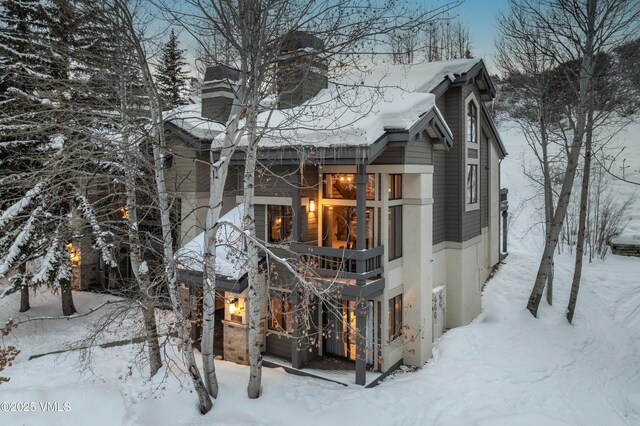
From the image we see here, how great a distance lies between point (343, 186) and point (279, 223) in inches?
86.5

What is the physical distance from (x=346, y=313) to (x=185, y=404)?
15.3 feet

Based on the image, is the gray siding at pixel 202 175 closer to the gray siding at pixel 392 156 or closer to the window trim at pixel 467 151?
the gray siding at pixel 392 156

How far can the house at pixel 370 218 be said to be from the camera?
9.84 meters

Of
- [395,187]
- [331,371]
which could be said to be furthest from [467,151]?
[331,371]

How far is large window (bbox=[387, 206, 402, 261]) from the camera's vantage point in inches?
443

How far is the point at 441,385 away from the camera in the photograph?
9.88 metres

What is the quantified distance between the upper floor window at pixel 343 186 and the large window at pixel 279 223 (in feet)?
4.21

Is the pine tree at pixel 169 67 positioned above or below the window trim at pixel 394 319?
above

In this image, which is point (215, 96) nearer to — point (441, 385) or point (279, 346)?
point (279, 346)

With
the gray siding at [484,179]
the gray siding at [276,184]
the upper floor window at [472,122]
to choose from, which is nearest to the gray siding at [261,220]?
the gray siding at [276,184]

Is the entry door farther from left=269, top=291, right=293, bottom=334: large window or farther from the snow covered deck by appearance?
left=269, top=291, right=293, bottom=334: large window

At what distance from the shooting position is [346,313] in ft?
37.4

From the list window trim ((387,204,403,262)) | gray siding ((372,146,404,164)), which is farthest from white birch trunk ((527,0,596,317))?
gray siding ((372,146,404,164))

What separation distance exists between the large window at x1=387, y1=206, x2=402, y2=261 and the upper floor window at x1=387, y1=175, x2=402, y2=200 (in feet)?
1.00
